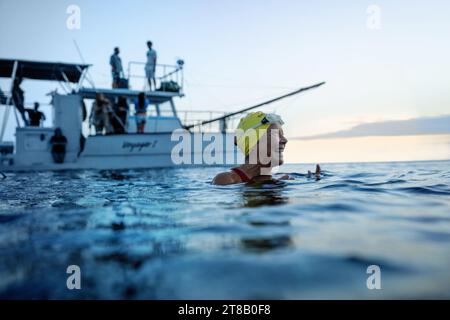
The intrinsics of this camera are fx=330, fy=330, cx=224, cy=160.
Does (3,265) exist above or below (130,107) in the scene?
below

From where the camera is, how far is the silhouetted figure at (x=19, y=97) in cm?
1309

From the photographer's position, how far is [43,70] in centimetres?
1330

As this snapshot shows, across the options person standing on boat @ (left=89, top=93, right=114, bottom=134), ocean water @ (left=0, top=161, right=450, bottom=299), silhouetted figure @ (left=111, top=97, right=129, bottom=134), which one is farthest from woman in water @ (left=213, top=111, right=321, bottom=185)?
silhouetted figure @ (left=111, top=97, right=129, bottom=134)

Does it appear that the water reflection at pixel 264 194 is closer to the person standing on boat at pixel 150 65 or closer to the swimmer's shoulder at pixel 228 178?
the swimmer's shoulder at pixel 228 178

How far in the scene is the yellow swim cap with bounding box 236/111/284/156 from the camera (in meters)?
3.99

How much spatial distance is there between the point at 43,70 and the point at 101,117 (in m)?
3.20

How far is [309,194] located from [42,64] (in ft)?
42.2

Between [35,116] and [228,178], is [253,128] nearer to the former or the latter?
[228,178]

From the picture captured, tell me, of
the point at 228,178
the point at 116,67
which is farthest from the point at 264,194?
the point at 116,67

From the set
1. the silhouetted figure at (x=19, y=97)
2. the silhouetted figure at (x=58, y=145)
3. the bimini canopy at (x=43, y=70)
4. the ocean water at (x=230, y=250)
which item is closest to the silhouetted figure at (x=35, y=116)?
the silhouetted figure at (x=19, y=97)

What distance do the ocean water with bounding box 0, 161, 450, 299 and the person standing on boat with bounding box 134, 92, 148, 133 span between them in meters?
10.8
